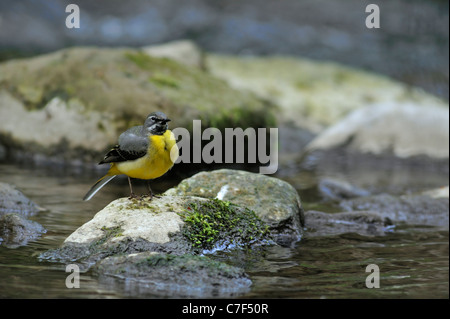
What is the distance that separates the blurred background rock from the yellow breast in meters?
A: 14.1

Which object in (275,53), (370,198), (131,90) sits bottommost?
(370,198)

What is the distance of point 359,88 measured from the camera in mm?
17859

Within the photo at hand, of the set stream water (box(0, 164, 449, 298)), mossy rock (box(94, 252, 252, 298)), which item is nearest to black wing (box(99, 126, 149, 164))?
mossy rock (box(94, 252, 252, 298))

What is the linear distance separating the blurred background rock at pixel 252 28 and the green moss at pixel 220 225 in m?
13.6

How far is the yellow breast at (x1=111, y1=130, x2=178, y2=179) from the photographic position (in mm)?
5176

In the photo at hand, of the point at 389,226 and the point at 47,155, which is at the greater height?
the point at 47,155

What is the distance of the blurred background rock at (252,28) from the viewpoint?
18844 mm

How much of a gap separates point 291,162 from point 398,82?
24.9ft

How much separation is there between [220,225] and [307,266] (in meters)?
1.02

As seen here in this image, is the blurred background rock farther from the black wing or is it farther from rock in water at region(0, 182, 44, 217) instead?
the black wing
